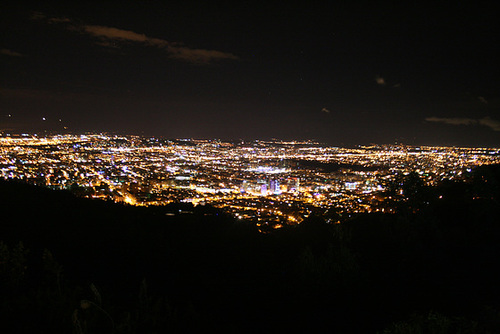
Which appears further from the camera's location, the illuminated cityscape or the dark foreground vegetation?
the illuminated cityscape

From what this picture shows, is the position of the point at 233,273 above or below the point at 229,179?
below

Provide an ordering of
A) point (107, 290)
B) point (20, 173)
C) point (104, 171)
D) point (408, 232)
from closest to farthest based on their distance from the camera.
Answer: point (107, 290), point (408, 232), point (20, 173), point (104, 171)

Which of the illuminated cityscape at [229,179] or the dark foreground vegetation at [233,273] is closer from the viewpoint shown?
the dark foreground vegetation at [233,273]

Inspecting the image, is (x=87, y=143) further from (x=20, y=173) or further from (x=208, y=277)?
(x=208, y=277)

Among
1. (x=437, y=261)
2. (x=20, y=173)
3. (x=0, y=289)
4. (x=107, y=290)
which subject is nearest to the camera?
(x=0, y=289)

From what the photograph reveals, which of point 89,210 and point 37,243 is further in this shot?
point 89,210

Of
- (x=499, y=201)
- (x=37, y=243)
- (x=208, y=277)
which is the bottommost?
(x=208, y=277)

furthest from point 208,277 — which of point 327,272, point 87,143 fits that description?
point 87,143

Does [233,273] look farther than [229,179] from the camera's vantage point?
No
